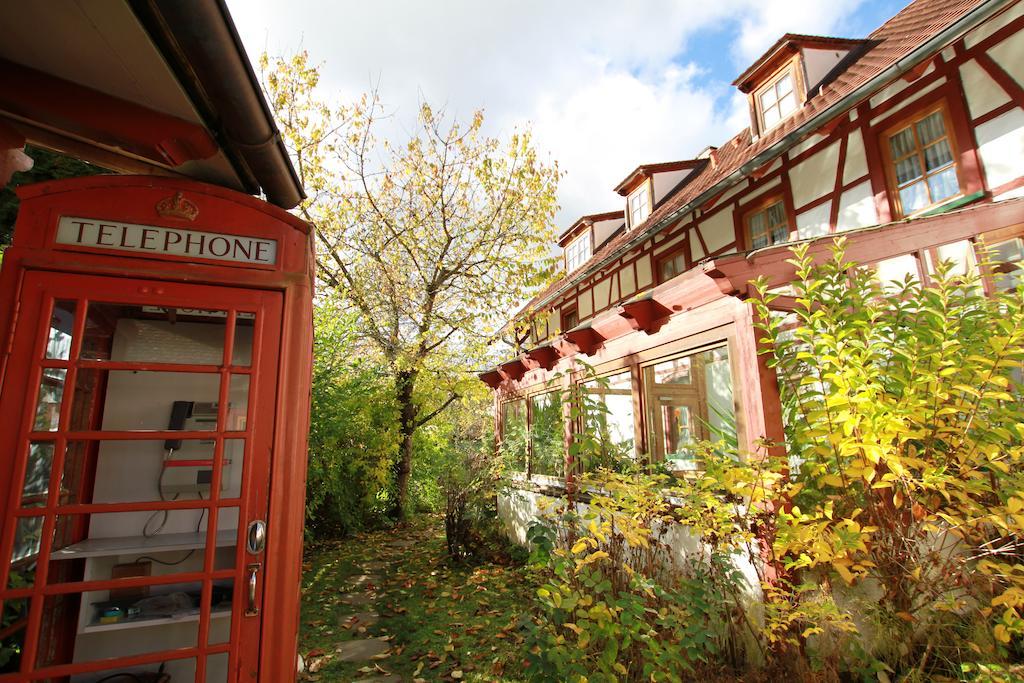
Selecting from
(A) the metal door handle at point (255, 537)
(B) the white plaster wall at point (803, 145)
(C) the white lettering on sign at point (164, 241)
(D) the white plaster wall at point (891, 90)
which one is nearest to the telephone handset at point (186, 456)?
(A) the metal door handle at point (255, 537)

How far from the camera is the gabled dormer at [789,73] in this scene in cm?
831

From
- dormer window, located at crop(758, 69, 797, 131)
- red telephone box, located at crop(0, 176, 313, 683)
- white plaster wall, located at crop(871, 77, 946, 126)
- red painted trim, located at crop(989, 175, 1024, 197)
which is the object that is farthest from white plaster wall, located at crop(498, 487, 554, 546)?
dormer window, located at crop(758, 69, 797, 131)

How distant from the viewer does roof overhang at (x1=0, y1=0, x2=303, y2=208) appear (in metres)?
2.00

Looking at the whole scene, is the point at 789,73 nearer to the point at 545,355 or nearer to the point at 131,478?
the point at 545,355

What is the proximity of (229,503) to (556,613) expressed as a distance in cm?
221

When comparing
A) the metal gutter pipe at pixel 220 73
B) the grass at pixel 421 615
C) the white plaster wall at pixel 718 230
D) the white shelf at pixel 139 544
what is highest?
the white plaster wall at pixel 718 230

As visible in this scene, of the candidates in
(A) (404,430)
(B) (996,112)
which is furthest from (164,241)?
(A) (404,430)

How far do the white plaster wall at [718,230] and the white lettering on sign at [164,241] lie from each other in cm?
800

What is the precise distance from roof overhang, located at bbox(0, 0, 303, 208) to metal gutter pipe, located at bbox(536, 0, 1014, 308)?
6.84 m

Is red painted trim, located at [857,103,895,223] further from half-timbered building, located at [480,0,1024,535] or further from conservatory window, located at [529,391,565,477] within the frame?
conservatory window, located at [529,391,565,477]

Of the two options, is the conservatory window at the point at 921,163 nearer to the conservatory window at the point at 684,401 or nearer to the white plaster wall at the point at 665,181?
the conservatory window at the point at 684,401

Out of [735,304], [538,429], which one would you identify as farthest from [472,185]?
[735,304]

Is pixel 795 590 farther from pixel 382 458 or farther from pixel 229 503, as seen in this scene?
pixel 382 458

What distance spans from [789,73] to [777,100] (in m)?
0.44
